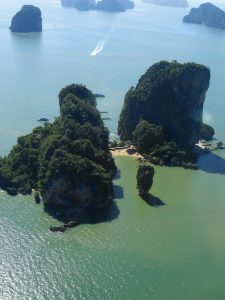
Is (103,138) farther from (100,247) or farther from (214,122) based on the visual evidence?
(214,122)

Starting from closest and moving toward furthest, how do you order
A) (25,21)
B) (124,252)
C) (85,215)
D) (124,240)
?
(124,252)
(124,240)
(85,215)
(25,21)

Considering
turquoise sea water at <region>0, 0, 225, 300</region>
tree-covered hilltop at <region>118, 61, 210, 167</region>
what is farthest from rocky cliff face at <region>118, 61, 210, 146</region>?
turquoise sea water at <region>0, 0, 225, 300</region>

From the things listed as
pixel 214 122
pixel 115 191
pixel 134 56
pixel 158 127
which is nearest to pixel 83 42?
pixel 134 56

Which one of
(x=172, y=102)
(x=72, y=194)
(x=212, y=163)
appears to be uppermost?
(x=172, y=102)

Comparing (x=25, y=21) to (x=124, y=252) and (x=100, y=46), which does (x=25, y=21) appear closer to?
(x=100, y=46)

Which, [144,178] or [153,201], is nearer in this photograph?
[144,178]

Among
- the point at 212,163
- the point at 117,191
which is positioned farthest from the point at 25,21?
the point at 117,191

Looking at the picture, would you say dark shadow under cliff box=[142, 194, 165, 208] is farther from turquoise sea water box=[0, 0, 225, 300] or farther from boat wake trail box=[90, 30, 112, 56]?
boat wake trail box=[90, 30, 112, 56]
